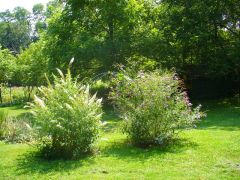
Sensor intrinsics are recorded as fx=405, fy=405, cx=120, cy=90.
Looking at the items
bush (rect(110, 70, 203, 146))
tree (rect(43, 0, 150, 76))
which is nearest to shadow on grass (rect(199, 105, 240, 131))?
bush (rect(110, 70, 203, 146))

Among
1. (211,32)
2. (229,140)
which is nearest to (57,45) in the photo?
(211,32)

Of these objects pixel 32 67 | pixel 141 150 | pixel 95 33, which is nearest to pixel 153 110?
pixel 141 150

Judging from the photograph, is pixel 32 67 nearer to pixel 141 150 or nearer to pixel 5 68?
pixel 5 68

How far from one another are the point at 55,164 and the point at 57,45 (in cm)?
1587

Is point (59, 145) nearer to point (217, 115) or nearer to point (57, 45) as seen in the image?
point (217, 115)

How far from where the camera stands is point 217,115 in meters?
18.8

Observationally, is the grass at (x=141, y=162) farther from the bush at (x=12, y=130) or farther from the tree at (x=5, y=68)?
→ the tree at (x=5, y=68)

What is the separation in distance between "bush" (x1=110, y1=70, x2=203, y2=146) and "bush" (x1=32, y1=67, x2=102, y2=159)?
1273 millimetres

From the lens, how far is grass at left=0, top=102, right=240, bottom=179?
28.0 feet

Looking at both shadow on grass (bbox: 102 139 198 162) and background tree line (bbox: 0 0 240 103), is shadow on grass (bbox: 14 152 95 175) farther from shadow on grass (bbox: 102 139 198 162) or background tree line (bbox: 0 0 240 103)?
background tree line (bbox: 0 0 240 103)

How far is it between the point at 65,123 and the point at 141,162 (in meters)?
2.12

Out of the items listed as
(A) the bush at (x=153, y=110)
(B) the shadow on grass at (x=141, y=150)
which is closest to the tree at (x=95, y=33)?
(A) the bush at (x=153, y=110)

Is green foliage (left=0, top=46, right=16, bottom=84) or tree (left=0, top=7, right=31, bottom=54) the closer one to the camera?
green foliage (left=0, top=46, right=16, bottom=84)

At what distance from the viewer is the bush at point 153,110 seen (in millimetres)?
11078
